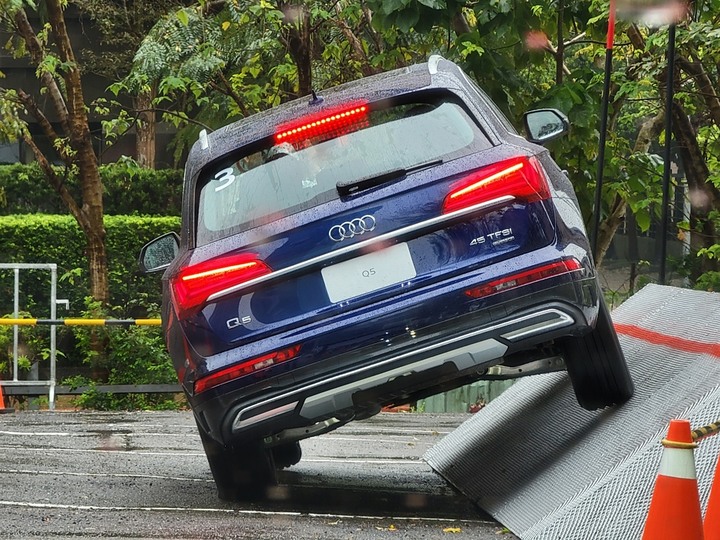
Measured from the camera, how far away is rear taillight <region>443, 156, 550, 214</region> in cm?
559

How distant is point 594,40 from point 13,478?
7.96m

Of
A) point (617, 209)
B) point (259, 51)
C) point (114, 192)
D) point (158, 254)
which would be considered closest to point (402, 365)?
point (158, 254)

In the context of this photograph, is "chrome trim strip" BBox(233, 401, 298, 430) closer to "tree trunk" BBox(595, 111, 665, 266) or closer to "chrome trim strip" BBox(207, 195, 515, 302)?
"chrome trim strip" BBox(207, 195, 515, 302)

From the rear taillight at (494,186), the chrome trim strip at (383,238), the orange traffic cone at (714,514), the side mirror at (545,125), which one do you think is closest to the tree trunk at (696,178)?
the side mirror at (545,125)

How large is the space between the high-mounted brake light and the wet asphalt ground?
174 cm

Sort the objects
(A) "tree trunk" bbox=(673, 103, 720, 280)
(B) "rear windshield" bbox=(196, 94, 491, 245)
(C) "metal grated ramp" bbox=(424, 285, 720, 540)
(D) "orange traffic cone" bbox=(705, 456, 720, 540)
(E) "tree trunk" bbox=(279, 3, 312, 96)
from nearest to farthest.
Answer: (D) "orange traffic cone" bbox=(705, 456, 720, 540) < (C) "metal grated ramp" bbox=(424, 285, 720, 540) < (B) "rear windshield" bbox=(196, 94, 491, 245) < (A) "tree trunk" bbox=(673, 103, 720, 280) < (E) "tree trunk" bbox=(279, 3, 312, 96)

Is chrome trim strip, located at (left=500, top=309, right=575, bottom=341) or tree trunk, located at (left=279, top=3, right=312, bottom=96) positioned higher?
tree trunk, located at (left=279, top=3, right=312, bottom=96)

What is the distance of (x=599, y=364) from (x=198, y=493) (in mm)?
2297

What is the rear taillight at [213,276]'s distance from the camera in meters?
5.66

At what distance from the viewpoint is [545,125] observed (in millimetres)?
6762

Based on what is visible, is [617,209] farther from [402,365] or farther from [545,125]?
[402,365]

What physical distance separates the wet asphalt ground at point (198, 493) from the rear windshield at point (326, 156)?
4.38 ft

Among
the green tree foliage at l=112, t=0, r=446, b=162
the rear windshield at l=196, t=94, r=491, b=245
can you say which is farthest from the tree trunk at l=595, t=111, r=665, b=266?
the rear windshield at l=196, t=94, r=491, b=245

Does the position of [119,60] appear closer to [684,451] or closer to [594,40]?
[594,40]
